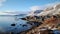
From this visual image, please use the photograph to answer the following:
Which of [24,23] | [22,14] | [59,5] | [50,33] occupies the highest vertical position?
[59,5]

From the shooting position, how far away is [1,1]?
3.39 metres

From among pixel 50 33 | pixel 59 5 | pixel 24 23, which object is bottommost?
pixel 50 33

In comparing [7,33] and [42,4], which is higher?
[42,4]

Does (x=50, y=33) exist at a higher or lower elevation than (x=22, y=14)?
lower

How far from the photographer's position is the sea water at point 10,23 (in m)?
3.26

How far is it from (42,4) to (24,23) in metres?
0.76

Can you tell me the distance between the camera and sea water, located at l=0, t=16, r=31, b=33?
10.7 feet

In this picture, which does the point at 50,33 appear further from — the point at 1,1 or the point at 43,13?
the point at 1,1

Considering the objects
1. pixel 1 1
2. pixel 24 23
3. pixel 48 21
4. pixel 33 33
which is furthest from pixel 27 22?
pixel 1 1

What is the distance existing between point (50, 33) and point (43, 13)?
594mm

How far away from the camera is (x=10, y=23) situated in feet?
10.9

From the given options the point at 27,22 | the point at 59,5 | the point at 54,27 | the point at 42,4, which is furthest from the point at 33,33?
the point at 59,5

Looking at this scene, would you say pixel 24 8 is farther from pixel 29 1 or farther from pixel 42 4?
pixel 42 4

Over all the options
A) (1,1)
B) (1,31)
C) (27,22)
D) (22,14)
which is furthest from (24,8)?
(1,31)
